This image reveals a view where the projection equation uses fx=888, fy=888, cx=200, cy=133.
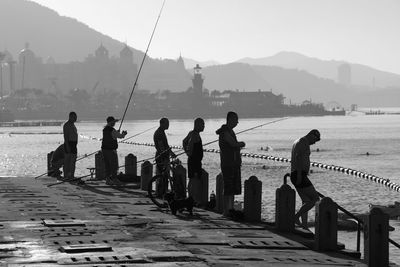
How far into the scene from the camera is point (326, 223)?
1235cm

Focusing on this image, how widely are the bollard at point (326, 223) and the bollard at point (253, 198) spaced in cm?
328

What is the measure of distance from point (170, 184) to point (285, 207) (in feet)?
12.0

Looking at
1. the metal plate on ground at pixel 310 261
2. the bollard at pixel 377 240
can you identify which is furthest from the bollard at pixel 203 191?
the bollard at pixel 377 240

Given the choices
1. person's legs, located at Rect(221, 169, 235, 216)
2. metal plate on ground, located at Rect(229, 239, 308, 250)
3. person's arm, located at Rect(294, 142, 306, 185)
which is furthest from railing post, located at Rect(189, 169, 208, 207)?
metal plate on ground, located at Rect(229, 239, 308, 250)

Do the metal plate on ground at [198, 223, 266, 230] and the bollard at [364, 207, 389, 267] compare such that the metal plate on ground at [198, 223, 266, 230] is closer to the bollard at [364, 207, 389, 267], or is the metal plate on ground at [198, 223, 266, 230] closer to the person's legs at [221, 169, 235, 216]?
the person's legs at [221, 169, 235, 216]

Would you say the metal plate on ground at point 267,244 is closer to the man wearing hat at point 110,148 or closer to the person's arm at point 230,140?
the person's arm at point 230,140

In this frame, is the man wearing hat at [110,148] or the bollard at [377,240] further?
the man wearing hat at [110,148]

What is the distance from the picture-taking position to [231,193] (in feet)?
53.1

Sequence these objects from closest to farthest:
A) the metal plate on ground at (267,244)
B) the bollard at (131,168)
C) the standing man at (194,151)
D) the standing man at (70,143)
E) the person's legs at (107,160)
→ the metal plate on ground at (267,244) < the standing man at (194,151) < the person's legs at (107,160) < the standing man at (70,143) < the bollard at (131,168)

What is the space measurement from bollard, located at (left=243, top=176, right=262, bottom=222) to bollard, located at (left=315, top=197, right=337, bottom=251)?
3.28 metres

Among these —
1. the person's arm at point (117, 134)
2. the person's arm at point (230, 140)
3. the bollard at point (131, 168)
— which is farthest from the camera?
the bollard at point (131, 168)

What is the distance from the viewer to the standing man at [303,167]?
14.8 m

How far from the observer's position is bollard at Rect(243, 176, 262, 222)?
1564cm

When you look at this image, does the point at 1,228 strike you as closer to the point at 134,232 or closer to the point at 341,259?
the point at 134,232
